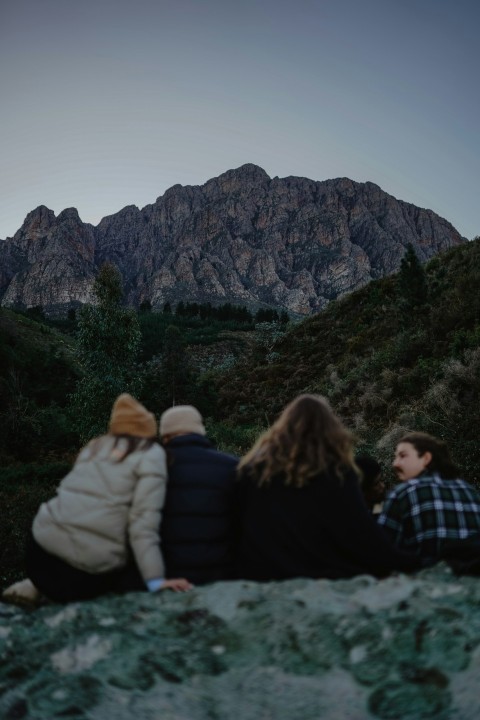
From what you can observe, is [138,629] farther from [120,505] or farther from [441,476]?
[441,476]

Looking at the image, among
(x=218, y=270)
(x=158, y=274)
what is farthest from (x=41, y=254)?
(x=218, y=270)

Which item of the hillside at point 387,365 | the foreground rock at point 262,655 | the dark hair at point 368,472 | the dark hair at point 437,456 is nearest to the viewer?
the foreground rock at point 262,655

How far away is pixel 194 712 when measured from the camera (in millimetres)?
1473

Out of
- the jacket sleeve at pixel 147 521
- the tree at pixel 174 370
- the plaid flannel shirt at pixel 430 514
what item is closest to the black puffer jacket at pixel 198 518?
the jacket sleeve at pixel 147 521

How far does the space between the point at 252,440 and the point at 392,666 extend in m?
10.8

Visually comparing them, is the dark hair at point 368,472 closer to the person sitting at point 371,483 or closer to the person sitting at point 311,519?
the person sitting at point 371,483

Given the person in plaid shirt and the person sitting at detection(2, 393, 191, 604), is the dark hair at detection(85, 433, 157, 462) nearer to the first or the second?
the person sitting at detection(2, 393, 191, 604)

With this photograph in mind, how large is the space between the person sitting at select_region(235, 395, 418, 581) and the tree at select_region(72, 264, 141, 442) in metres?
15.5

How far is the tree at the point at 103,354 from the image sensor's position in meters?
17.5

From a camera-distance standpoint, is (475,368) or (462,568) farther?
(475,368)

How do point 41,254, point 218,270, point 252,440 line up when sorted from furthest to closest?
point 41,254
point 218,270
point 252,440

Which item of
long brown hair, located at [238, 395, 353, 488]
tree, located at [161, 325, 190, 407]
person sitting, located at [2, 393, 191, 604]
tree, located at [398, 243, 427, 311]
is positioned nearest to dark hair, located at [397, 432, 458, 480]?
long brown hair, located at [238, 395, 353, 488]

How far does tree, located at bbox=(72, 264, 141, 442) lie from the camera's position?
1750cm

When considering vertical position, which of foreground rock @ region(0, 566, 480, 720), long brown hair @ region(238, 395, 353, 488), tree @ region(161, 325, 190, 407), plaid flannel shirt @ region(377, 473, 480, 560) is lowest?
foreground rock @ region(0, 566, 480, 720)
